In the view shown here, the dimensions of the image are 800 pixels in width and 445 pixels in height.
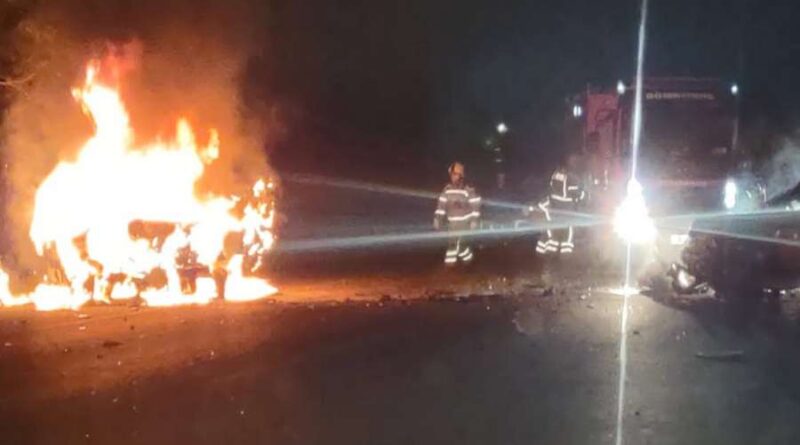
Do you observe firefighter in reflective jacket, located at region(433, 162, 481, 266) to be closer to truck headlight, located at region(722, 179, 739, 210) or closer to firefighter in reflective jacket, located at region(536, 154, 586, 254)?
firefighter in reflective jacket, located at region(536, 154, 586, 254)

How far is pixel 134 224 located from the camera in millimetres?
17016

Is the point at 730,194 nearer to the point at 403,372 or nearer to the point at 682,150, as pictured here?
the point at 682,150

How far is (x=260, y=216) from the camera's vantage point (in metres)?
18.9

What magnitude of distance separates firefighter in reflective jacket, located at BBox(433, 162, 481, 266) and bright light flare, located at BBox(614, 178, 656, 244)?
2616 mm

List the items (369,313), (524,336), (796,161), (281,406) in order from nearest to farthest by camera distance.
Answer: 1. (281,406)
2. (524,336)
3. (369,313)
4. (796,161)

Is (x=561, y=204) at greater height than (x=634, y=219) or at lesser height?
greater

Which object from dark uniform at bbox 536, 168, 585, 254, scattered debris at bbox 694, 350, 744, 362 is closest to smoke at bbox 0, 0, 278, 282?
dark uniform at bbox 536, 168, 585, 254

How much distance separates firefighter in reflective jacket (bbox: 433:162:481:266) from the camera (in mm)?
21578

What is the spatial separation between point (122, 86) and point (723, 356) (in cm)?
1016

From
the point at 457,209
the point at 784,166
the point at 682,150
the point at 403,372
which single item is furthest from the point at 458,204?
the point at 784,166

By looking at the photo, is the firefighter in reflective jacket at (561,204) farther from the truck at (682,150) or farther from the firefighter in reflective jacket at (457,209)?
the firefighter in reflective jacket at (457,209)

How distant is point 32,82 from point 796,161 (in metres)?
25.3

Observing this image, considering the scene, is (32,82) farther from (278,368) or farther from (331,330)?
(278,368)

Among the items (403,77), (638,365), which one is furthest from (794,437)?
(403,77)
